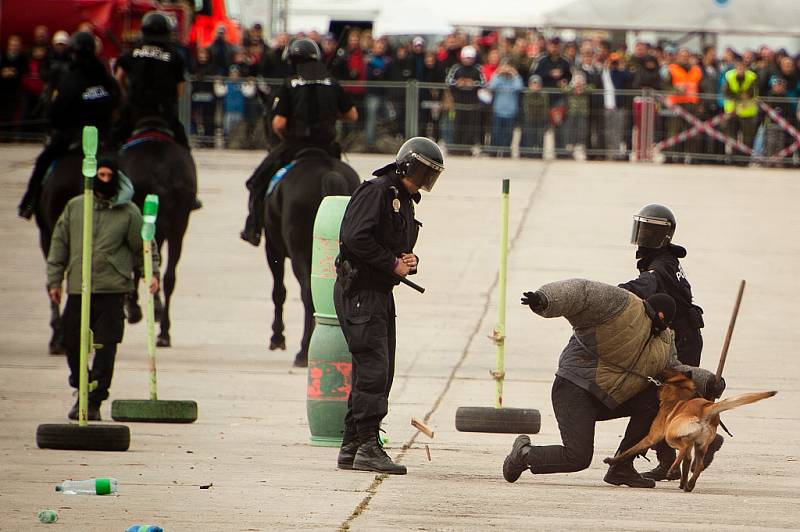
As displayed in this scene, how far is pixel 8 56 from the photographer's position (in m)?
27.4

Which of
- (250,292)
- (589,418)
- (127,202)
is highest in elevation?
(127,202)

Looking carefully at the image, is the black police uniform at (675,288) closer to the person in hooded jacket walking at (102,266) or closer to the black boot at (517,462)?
the black boot at (517,462)

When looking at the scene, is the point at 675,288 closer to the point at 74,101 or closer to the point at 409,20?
the point at 74,101

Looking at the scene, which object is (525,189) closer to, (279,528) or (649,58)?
(649,58)

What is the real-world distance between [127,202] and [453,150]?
16507 millimetres

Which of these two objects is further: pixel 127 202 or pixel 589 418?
pixel 127 202

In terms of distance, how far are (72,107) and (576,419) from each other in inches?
299

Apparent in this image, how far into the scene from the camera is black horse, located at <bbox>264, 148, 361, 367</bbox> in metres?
13.2

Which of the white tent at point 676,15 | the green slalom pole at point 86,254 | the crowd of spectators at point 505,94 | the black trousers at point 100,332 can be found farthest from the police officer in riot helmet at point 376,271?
the white tent at point 676,15

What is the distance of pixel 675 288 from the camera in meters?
8.51

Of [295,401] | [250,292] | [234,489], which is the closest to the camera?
[234,489]

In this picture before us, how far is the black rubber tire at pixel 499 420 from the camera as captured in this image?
10.3m

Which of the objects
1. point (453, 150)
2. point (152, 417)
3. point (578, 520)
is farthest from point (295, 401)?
point (453, 150)

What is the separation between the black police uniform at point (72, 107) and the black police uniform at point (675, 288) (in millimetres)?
7186
